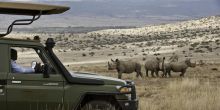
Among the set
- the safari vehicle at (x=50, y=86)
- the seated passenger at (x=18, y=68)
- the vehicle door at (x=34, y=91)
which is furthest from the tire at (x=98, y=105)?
the seated passenger at (x=18, y=68)

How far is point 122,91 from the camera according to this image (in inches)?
496

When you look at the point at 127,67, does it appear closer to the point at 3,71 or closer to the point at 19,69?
the point at 19,69

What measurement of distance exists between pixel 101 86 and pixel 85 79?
1.13 feet

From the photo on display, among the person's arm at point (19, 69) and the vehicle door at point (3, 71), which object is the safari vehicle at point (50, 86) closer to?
the vehicle door at point (3, 71)

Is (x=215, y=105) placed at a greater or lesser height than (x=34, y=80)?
lesser

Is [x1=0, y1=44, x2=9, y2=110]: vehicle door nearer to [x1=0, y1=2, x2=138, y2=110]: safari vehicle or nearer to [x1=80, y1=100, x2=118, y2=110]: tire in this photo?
[x1=0, y1=2, x2=138, y2=110]: safari vehicle

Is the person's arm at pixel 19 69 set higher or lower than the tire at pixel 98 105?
higher

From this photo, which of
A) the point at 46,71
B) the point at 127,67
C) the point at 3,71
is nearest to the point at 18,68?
the point at 3,71

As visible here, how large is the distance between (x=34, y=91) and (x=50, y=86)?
1.10ft

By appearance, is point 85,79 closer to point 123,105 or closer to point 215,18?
point 123,105

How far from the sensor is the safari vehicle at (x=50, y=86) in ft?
39.0

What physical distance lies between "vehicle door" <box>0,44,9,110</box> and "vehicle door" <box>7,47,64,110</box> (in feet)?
0.25

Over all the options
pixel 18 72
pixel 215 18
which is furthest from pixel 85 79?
pixel 215 18

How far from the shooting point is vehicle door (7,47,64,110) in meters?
11.9
